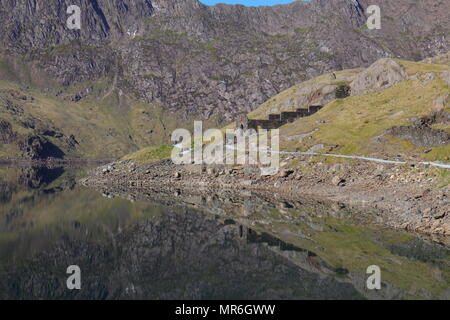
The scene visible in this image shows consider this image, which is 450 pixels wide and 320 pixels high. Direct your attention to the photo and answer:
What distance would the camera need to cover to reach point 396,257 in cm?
4188

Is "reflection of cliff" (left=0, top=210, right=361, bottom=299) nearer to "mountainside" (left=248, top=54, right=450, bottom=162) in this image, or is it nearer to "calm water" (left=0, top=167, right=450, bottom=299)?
"calm water" (left=0, top=167, right=450, bottom=299)

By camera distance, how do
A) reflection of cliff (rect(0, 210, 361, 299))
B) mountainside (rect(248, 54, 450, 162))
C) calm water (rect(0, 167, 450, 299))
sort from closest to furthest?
1. reflection of cliff (rect(0, 210, 361, 299))
2. calm water (rect(0, 167, 450, 299))
3. mountainside (rect(248, 54, 450, 162))

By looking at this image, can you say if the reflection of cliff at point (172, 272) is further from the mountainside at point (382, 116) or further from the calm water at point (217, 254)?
the mountainside at point (382, 116)

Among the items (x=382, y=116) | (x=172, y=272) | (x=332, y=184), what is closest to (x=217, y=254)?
(x=172, y=272)

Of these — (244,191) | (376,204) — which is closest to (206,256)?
(376,204)

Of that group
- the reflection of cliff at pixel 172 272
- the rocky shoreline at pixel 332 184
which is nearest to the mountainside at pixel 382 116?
the rocky shoreline at pixel 332 184

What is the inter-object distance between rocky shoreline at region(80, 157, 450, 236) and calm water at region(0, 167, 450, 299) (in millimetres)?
5536

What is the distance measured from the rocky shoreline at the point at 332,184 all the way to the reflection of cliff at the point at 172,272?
23.0m

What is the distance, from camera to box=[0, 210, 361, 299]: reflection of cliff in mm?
33750

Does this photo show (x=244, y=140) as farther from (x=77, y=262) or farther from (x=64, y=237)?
(x=77, y=262)

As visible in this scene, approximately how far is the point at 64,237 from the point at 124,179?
6850cm

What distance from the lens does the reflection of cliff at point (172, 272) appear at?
1329 inches

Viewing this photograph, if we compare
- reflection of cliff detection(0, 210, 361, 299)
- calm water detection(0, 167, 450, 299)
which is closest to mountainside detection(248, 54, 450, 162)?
calm water detection(0, 167, 450, 299)

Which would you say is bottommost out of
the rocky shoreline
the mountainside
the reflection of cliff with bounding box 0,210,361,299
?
the reflection of cliff with bounding box 0,210,361,299
